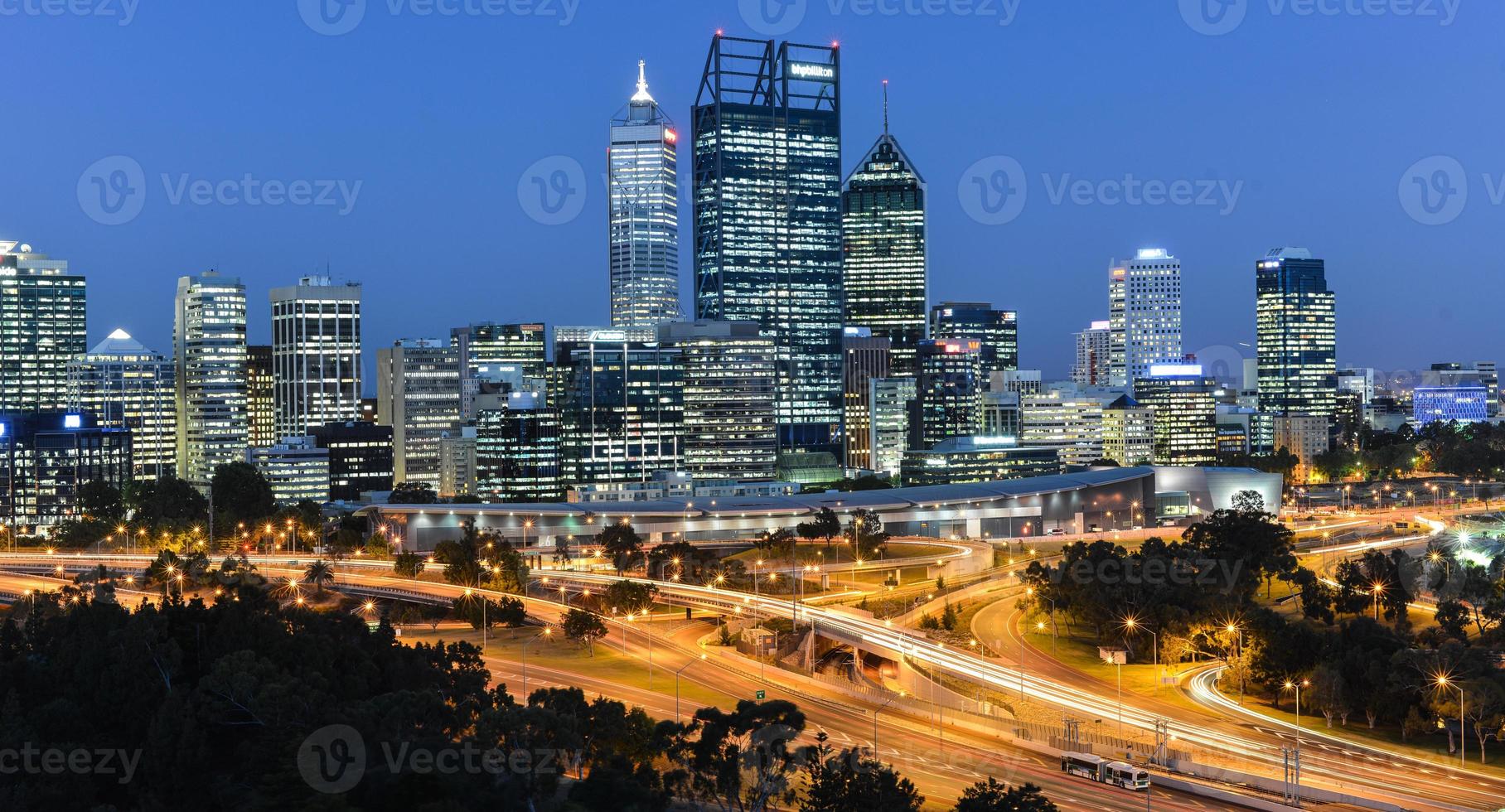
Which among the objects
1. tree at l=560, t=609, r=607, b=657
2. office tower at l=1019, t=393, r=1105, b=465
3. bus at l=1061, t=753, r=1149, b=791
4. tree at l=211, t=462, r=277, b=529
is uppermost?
office tower at l=1019, t=393, r=1105, b=465

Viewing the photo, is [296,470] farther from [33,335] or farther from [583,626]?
[583,626]

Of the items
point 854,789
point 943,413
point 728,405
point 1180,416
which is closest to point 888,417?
point 943,413

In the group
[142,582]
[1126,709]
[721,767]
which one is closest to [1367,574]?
[1126,709]

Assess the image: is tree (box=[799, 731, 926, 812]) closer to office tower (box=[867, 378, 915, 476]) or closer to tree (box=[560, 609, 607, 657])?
tree (box=[560, 609, 607, 657])

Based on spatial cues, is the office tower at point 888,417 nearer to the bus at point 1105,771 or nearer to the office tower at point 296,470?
the office tower at point 296,470

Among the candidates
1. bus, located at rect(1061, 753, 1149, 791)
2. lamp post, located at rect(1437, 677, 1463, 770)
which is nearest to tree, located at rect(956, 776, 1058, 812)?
bus, located at rect(1061, 753, 1149, 791)

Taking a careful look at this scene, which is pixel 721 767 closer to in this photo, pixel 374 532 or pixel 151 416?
pixel 374 532

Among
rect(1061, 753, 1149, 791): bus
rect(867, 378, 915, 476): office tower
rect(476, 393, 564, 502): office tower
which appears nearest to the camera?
rect(1061, 753, 1149, 791): bus
